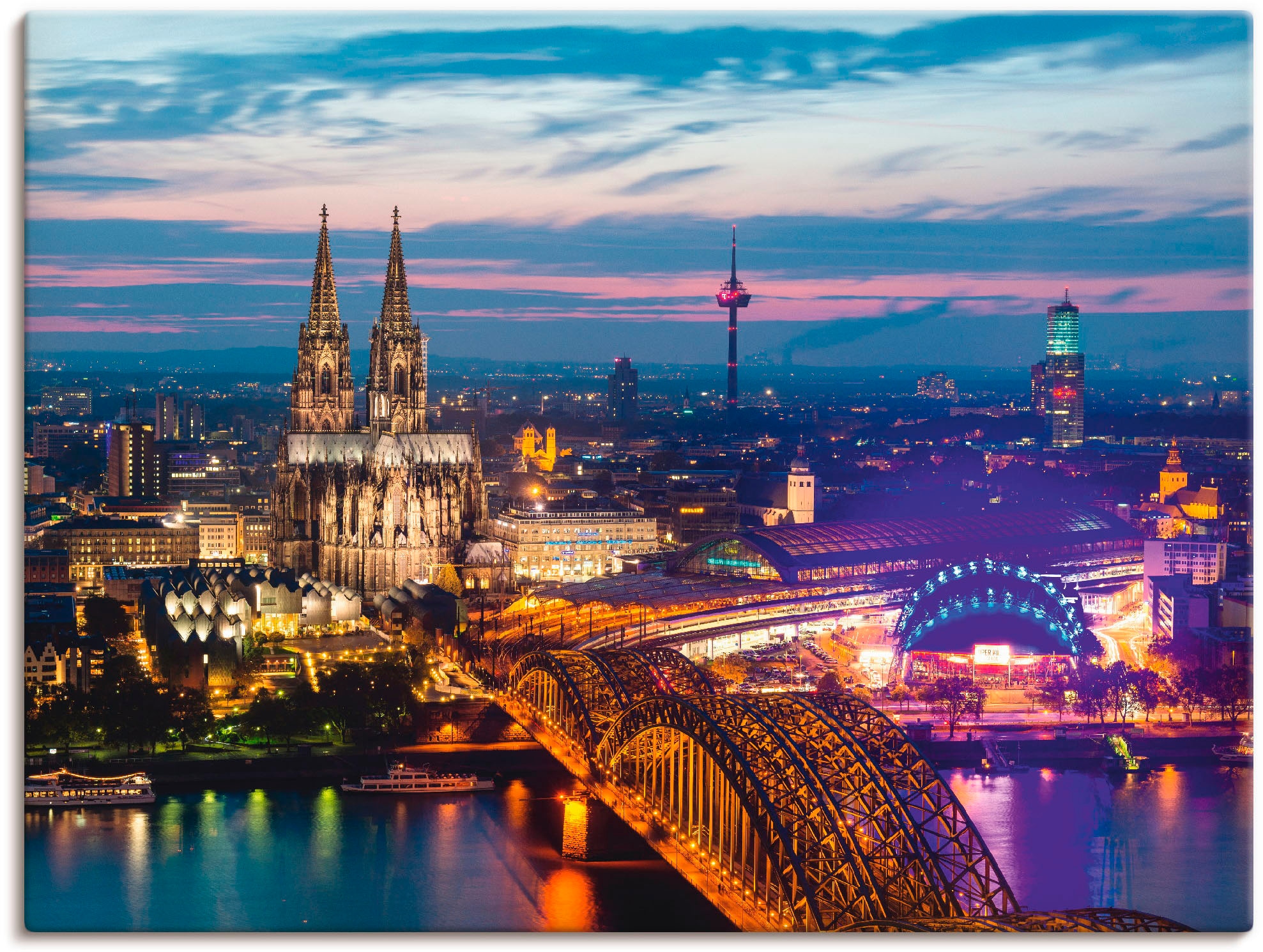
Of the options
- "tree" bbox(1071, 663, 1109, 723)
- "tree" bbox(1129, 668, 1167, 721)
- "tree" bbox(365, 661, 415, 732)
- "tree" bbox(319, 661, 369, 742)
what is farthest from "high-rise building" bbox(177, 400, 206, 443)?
"tree" bbox(1129, 668, 1167, 721)

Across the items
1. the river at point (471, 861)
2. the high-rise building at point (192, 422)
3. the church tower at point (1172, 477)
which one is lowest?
the river at point (471, 861)

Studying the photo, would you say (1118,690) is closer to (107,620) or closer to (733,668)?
A: (733,668)

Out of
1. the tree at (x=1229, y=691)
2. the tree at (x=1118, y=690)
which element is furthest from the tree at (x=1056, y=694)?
the tree at (x=1229, y=691)

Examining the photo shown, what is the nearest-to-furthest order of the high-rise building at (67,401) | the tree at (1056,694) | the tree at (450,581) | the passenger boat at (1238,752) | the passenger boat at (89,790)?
1. the high-rise building at (67,401)
2. the passenger boat at (89,790)
3. the passenger boat at (1238,752)
4. the tree at (1056,694)
5. the tree at (450,581)

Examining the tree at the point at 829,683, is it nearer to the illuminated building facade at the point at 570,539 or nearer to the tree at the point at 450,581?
the tree at the point at 450,581

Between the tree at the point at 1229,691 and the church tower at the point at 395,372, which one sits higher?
the church tower at the point at 395,372

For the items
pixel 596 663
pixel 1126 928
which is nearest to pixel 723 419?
pixel 596 663

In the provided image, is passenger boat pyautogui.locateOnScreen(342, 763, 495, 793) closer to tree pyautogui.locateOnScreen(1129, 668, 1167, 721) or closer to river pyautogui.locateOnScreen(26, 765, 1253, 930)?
river pyautogui.locateOnScreen(26, 765, 1253, 930)
